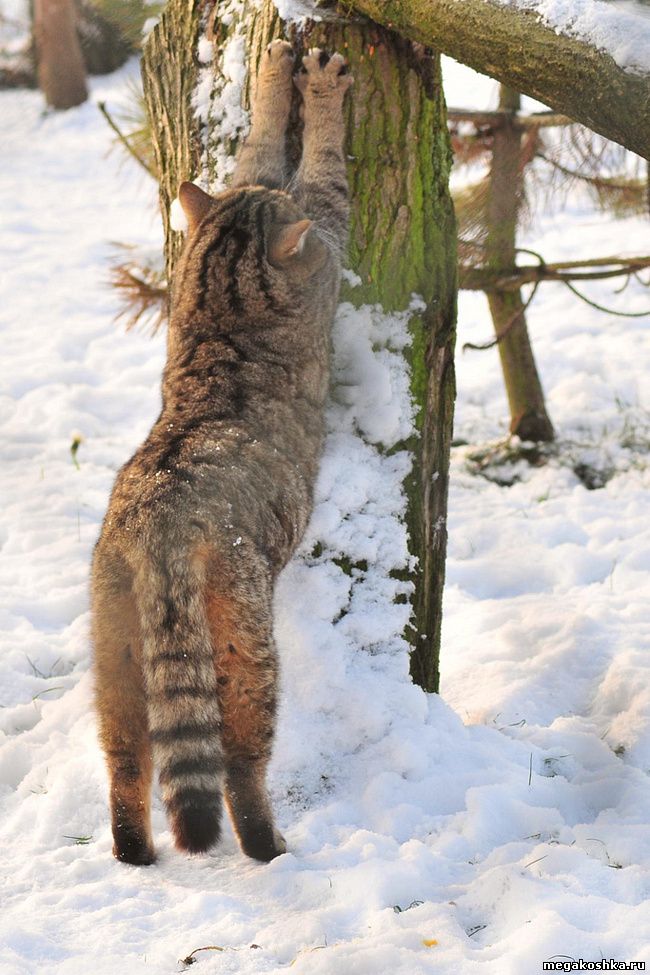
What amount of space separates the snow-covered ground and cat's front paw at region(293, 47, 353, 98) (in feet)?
2.63

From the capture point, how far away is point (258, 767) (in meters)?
3.07

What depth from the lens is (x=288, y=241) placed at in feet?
11.5

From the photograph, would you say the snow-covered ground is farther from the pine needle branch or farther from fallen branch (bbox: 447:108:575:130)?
fallen branch (bbox: 447:108:575:130)

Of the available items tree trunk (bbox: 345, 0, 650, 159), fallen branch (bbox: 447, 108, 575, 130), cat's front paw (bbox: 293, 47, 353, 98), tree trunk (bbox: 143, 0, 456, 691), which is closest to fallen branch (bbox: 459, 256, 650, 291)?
fallen branch (bbox: 447, 108, 575, 130)

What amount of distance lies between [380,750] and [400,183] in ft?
6.67

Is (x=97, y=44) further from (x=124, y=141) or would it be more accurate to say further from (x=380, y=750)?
(x=380, y=750)

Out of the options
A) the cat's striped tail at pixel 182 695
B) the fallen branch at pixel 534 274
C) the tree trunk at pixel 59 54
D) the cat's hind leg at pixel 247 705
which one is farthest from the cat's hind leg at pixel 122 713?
the tree trunk at pixel 59 54

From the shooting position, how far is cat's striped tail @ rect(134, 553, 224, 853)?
2.63 metres

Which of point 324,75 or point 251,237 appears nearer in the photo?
point 324,75

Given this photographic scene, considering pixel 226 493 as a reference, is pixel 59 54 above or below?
above

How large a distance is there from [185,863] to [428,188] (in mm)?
2477

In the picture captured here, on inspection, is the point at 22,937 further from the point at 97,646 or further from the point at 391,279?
the point at 391,279

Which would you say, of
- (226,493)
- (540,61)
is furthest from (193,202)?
(540,61)

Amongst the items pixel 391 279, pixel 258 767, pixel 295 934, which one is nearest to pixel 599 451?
pixel 391 279
